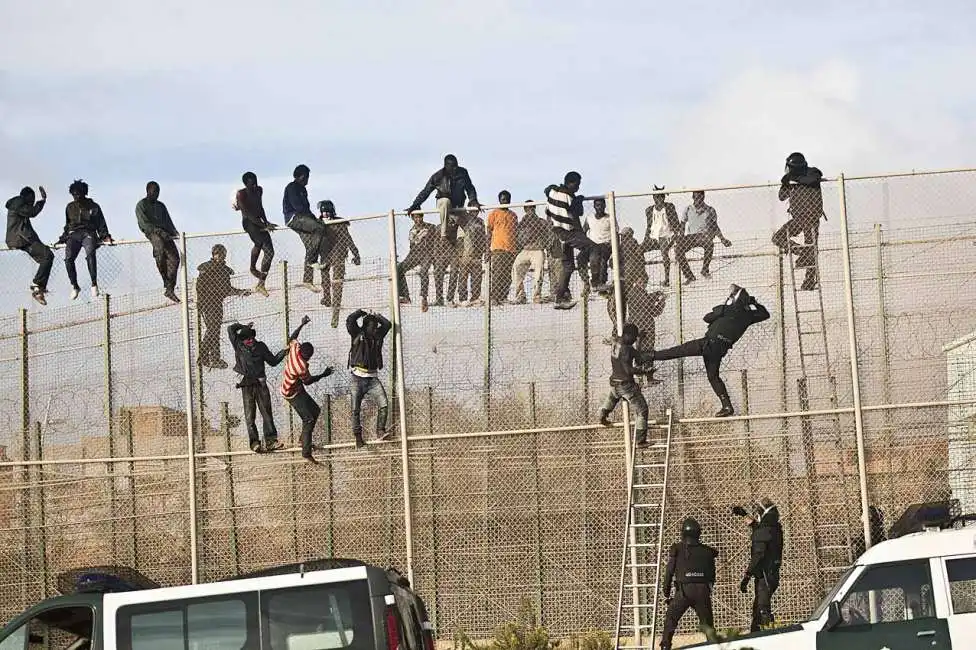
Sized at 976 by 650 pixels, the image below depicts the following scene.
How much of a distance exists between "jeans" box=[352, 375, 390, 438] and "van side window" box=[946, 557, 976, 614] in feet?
24.2

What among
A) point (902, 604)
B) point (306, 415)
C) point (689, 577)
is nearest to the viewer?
point (902, 604)

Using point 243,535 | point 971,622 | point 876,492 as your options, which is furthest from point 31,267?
point 971,622

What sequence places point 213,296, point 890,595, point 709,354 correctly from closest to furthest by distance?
point 890,595, point 709,354, point 213,296

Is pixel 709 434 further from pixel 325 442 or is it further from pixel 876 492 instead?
pixel 325 442

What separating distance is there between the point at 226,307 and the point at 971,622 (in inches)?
380

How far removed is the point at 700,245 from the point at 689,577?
12.1 ft

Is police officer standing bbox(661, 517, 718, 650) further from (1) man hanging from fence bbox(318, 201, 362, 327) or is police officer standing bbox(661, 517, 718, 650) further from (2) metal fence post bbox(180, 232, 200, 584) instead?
(2) metal fence post bbox(180, 232, 200, 584)

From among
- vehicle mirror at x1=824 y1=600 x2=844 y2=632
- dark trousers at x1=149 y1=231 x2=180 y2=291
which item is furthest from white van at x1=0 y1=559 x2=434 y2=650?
dark trousers at x1=149 y1=231 x2=180 y2=291

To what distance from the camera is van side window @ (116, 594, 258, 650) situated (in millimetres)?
13266

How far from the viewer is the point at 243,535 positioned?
19609 mm

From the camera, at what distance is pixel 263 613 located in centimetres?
1324

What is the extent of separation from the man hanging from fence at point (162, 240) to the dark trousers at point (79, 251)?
612 millimetres

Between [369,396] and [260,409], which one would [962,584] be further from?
[260,409]

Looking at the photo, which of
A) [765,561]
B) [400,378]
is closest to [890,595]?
[765,561]
